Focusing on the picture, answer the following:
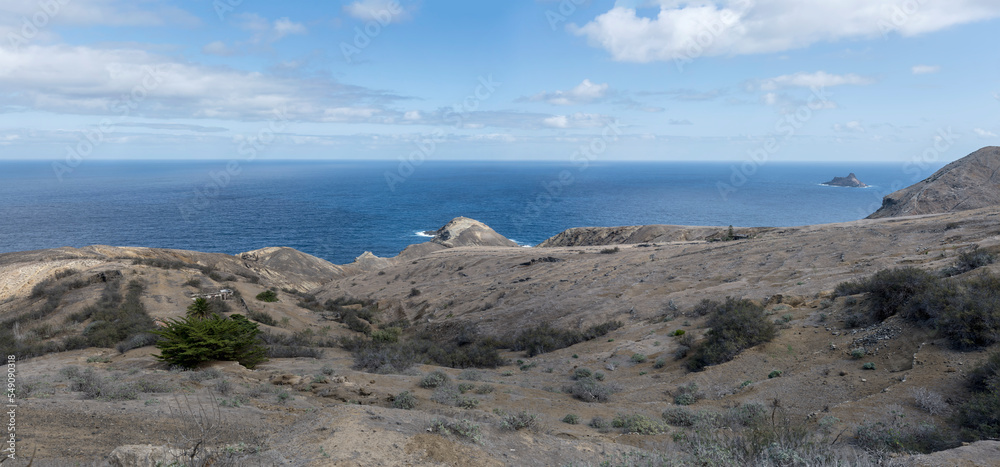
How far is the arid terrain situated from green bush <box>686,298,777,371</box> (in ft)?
1.14

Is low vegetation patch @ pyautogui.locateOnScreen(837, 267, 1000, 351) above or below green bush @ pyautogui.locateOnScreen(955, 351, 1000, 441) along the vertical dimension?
above

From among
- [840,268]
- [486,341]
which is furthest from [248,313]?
[840,268]

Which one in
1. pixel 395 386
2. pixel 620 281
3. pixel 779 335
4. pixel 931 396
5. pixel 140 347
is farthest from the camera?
pixel 620 281

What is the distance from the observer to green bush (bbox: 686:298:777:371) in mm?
12055

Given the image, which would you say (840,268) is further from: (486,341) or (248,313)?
(248,313)

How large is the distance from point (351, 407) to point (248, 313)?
14.3 m

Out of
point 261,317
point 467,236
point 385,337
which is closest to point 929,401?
point 385,337

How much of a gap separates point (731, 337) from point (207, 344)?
14130 mm

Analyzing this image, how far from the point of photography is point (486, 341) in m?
18.6

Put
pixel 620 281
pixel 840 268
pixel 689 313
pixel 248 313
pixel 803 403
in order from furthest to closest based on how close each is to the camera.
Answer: pixel 620 281
pixel 248 313
pixel 840 268
pixel 689 313
pixel 803 403

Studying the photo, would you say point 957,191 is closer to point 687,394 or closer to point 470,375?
point 687,394

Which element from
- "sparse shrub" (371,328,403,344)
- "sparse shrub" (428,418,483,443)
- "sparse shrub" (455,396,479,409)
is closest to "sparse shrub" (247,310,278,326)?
"sparse shrub" (371,328,403,344)

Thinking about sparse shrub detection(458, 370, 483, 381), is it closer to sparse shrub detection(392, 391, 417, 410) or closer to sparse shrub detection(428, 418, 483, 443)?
sparse shrub detection(392, 391, 417, 410)

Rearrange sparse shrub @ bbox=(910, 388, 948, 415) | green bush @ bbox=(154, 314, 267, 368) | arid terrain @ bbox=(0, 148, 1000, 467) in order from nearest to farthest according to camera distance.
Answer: arid terrain @ bbox=(0, 148, 1000, 467), sparse shrub @ bbox=(910, 388, 948, 415), green bush @ bbox=(154, 314, 267, 368)
